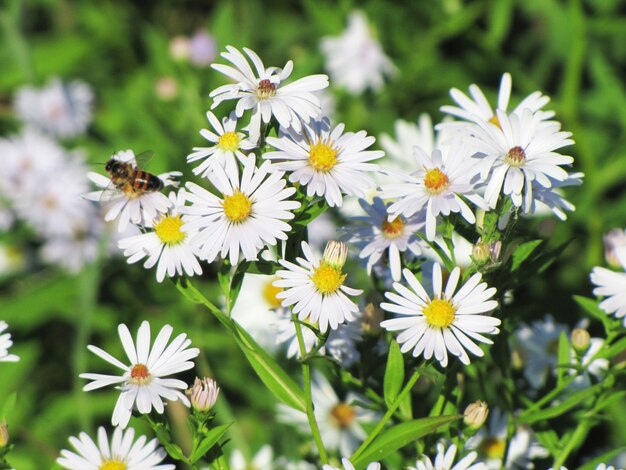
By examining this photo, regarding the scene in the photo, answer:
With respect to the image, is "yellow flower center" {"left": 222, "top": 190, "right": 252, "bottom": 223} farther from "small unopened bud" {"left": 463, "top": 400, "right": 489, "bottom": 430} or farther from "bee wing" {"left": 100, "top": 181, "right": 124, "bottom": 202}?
"small unopened bud" {"left": 463, "top": 400, "right": 489, "bottom": 430}

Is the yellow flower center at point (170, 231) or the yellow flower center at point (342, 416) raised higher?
the yellow flower center at point (342, 416)

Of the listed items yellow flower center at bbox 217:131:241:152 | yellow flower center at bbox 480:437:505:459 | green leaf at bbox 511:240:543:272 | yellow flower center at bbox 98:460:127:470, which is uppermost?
yellow flower center at bbox 217:131:241:152

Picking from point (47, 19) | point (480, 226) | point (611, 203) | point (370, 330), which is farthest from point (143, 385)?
point (47, 19)

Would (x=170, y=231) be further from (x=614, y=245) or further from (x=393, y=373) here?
(x=614, y=245)

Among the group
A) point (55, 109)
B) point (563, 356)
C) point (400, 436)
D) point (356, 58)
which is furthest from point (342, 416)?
point (55, 109)

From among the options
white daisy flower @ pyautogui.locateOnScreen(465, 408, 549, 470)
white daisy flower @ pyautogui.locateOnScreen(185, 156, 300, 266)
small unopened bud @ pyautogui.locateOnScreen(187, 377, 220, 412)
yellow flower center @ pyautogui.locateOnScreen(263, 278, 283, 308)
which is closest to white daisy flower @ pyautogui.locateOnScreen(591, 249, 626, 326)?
white daisy flower @ pyautogui.locateOnScreen(465, 408, 549, 470)

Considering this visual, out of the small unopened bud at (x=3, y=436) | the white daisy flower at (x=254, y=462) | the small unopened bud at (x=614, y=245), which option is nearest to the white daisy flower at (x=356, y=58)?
the white daisy flower at (x=254, y=462)

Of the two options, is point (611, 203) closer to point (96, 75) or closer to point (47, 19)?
point (96, 75)

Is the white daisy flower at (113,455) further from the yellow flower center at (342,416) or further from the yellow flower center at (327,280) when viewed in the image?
the yellow flower center at (342,416)
